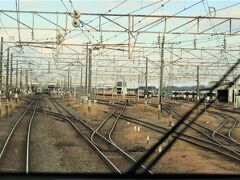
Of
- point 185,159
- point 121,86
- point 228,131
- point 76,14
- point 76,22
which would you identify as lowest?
point 228,131

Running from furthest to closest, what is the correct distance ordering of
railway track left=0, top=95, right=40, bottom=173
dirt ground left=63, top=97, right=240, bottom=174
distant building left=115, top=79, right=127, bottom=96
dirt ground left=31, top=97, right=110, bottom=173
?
distant building left=115, top=79, right=127, bottom=96, dirt ground left=63, top=97, right=240, bottom=174, dirt ground left=31, top=97, right=110, bottom=173, railway track left=0, top=95, right=40, bottom=173

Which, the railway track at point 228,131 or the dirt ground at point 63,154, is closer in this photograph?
the dirt ground at point 63,154

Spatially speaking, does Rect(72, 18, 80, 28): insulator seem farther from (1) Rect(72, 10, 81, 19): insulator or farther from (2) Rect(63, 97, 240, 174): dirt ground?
(2) Rect(63, 97, 240, 174): dirt ground

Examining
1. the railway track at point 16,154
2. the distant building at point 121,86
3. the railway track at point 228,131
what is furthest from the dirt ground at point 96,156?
the distant building at point 121,86

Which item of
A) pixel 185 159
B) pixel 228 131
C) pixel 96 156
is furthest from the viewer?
pixel 228 131

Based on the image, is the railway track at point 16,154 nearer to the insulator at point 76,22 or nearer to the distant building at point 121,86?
the insulator at point 76,22

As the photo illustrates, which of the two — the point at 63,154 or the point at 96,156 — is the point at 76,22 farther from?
the point at 96,156

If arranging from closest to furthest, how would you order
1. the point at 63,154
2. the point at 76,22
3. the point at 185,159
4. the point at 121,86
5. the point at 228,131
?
the point at 185,159
the point at 63,154
the point at 76,22
the point at 228,131
the point at 121,86

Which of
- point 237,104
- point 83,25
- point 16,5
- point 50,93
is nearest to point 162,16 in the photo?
point 83,25

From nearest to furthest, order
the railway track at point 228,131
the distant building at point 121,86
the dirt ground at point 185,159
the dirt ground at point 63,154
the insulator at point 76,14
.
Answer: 1. the dirt ground at point 63,154
2. the dirt ground at point 185,159
3. the insulator at point 76,14
4. the railway track at point 228,131
5. the distant building at point 121,86

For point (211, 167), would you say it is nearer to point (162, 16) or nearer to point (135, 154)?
point (135, 154)

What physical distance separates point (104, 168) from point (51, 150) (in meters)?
4.59

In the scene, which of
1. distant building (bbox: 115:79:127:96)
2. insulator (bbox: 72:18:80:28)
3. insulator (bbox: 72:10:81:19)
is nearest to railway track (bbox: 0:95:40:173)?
insulator (bbox: 72:18:80:28)

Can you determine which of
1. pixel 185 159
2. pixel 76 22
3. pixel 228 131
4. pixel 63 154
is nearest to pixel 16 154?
pixel 63 154
